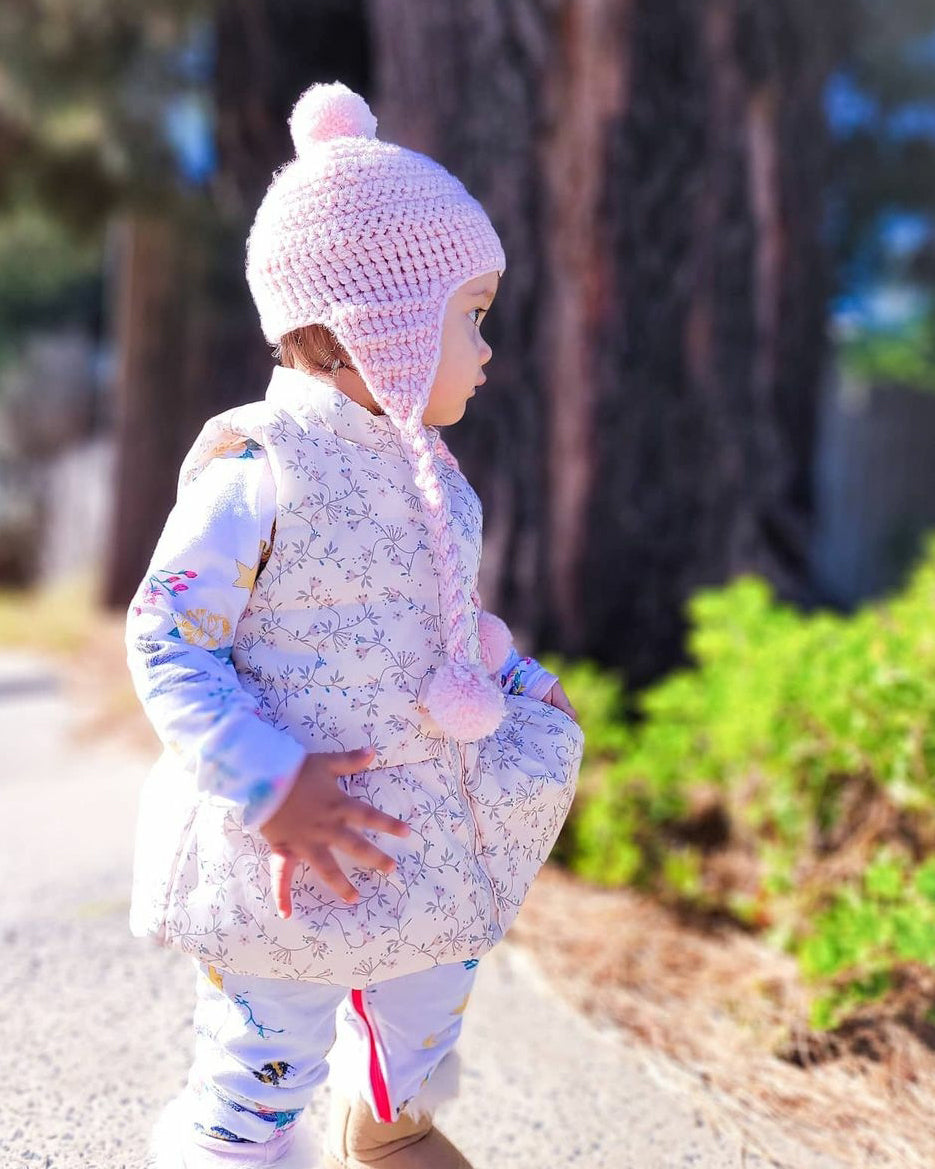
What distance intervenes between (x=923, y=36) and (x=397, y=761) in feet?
20.5

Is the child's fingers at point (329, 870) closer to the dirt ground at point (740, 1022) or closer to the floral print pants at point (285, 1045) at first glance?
the floral print pants at point (285, 1045)

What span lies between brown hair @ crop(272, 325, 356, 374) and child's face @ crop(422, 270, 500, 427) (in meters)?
0.12

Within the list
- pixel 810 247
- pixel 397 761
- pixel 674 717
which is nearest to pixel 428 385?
pixel 397 761

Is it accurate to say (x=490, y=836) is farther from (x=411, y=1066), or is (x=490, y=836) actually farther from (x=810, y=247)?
(x=810, y=247)

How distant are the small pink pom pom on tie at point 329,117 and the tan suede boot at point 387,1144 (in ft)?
4.19

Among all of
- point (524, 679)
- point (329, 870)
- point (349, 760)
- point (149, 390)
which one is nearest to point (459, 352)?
point (524, 679)

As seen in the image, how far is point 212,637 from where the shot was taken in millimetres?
1388

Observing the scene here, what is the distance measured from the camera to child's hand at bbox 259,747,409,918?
4.12 ft

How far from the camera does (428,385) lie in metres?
1.53

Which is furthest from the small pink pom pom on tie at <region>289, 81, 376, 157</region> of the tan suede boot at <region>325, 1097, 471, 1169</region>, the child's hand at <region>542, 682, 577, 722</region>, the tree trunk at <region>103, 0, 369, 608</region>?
the tree trunk at <region>103, 0, 369, 608</region>

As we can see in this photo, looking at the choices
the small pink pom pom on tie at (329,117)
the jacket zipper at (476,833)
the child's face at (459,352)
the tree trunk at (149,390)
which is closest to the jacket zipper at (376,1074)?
the jacket zipper at (476,833)

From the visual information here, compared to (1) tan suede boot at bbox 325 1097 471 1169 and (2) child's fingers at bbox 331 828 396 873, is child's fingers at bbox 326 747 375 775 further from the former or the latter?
(1) tan suede boot at bbox 325 1097 471 1169

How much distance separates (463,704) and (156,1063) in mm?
959

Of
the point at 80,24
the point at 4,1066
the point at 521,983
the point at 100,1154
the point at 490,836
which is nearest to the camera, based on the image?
the point at 490,836
